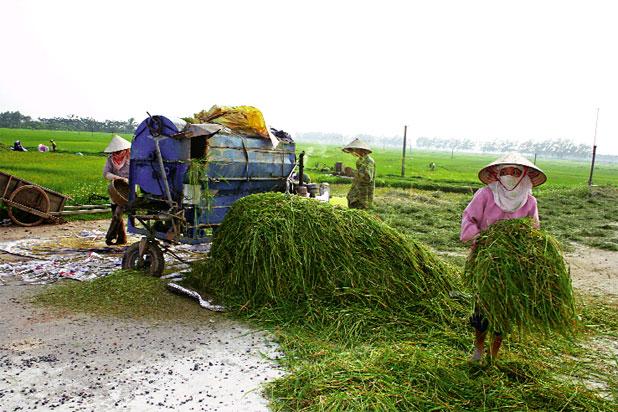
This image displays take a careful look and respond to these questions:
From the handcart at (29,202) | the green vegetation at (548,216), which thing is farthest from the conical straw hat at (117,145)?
the green vegetation at (548,216)

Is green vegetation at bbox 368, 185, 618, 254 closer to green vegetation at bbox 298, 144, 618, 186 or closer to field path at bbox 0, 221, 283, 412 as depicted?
green vegetation at bbox 298, 144, 618, 186

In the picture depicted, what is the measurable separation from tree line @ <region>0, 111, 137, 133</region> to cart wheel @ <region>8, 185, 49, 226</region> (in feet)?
212

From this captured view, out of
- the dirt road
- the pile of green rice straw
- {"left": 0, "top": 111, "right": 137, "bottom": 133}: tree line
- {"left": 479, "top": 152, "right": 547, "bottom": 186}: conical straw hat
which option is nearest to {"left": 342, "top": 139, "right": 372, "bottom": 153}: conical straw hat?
the pile of green rice straw

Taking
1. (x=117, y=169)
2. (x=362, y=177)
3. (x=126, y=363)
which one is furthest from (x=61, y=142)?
(x=126, y=363)

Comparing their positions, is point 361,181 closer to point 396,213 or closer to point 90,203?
point 396,213

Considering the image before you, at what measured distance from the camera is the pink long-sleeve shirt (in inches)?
135

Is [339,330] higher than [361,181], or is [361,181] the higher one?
[361,181]

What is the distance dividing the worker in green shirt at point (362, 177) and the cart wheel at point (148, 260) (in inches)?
157

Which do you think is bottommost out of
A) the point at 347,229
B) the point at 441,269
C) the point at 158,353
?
the point at 158,353

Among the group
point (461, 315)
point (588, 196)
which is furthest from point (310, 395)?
point (588, 196)

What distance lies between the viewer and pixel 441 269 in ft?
17.4

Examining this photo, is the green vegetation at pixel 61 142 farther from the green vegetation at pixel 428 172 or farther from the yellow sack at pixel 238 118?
the yellow sack at pixel 238 118

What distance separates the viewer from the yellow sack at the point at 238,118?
6.71 meters

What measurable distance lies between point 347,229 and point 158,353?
7.41 ft
